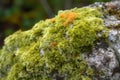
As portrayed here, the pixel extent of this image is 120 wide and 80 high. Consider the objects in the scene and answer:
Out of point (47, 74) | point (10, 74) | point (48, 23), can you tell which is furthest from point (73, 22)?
point (10, 74)

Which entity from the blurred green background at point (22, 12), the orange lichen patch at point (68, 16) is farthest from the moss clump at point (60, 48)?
the blurred green background at point (22, 12)

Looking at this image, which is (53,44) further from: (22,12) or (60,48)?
(22,12)

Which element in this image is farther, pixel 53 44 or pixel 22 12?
pixel 22 12

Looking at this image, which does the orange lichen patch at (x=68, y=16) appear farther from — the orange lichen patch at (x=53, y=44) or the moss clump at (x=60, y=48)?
the orange lichen patch at (x=53, y=44)

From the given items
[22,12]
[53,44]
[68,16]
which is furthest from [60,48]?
[22,12]

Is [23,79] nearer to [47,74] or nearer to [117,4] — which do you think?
[47,74]

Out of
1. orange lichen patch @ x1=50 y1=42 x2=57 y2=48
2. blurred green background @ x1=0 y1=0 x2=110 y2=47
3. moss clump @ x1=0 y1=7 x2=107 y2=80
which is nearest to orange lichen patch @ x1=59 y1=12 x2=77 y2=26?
moss clump @ x1=0 y1=7 x2=107 y2=80
